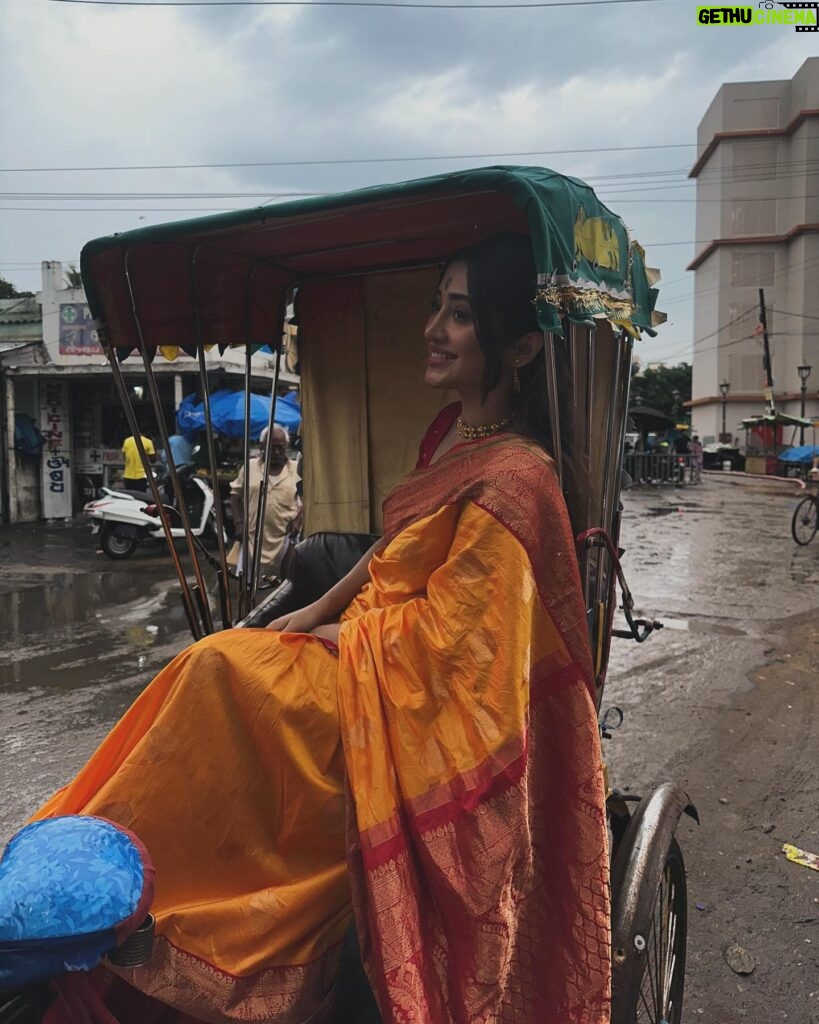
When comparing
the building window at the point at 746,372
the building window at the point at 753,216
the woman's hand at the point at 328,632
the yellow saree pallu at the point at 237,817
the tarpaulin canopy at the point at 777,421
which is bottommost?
the yellow saree pallu at the point at 237,817

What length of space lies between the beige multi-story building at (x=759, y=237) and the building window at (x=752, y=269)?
0.05 m

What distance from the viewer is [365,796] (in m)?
1.30

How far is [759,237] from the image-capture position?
3888cm

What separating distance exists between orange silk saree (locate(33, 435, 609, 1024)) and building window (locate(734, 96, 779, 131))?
149 feet

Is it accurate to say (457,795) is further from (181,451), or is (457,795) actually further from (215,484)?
(181,451)

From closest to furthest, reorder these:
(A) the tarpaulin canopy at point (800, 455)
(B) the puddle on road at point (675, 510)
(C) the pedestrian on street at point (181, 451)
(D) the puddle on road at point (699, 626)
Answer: (D) the puddle on road at point (699, 626) → (C) the pedestrian on street at point (181, 451) → (B) the puddle on road at point (675, 510) → (A) the tarpaulin canopy at point (800, 455)

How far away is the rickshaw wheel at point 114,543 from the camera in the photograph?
9.54m

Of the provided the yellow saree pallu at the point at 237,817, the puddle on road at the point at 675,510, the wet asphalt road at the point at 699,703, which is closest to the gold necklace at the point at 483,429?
the yellow saree pallu at the point at 237,817

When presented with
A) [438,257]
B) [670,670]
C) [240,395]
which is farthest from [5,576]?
[438,257]

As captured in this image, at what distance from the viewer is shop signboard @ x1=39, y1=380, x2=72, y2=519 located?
13148mm

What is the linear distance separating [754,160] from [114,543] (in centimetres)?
4021

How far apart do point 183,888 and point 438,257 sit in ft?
6.69

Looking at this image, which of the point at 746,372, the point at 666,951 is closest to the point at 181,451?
the point at 666,951

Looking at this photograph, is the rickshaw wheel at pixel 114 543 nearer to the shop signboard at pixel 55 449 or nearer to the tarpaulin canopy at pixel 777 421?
the shop signboard at pixel 55 449
